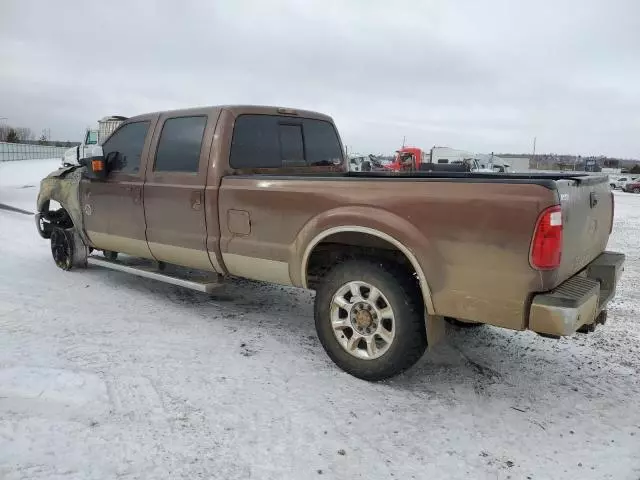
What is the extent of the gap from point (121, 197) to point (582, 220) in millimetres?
4283

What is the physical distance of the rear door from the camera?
14.9 ft

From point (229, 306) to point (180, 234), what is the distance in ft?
3.31

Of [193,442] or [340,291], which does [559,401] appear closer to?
[340,291]

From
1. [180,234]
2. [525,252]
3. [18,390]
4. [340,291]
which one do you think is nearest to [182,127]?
[180,234]

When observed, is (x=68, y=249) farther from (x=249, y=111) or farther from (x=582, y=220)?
(x=582, y=220)

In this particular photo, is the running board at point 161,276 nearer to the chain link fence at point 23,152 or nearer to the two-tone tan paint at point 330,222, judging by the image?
the two-tone tan paint at point 330,222

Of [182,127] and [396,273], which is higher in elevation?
[182,127]

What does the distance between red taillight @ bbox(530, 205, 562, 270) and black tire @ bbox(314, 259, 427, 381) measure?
0.85 m

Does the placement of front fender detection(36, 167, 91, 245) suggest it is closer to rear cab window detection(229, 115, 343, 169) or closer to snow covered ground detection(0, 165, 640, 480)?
snow covered ground detection(0, 165, 640, 480)

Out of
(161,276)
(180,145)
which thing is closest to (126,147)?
(180,145)

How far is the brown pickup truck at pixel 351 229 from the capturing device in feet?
9.61

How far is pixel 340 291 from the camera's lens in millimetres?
3682

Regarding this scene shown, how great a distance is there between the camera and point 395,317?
11.1ft

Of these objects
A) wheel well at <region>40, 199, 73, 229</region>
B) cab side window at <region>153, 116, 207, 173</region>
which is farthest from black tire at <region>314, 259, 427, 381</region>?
wheel well at <region>40, 199, 73, 229</region>
